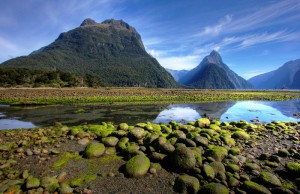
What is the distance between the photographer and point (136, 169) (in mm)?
10273

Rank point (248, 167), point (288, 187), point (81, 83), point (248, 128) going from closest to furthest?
point (288, 187) → point (248, 167) → point (248, 128) → point (81, 83)

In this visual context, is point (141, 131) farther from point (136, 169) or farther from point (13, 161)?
point (13, 161)

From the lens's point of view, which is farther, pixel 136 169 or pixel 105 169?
pixel 105 169

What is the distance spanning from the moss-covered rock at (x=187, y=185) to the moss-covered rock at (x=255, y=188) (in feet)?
7.08

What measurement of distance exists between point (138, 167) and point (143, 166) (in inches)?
10.7

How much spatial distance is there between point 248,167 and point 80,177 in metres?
8.91

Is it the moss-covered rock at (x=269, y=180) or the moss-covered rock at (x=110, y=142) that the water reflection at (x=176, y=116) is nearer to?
the moss-covered rock at (x=110, y=142)

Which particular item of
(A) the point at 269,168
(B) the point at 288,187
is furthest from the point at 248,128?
(B) the point at 288,187

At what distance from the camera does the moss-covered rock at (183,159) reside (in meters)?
10.6

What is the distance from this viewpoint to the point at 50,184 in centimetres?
909

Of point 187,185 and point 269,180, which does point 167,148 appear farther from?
point 269,180

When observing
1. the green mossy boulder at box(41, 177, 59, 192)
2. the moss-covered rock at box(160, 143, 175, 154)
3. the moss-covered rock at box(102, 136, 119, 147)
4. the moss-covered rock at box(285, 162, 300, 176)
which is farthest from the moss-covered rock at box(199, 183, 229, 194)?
the moss-covered rock at box(102, 136, 119, 147)

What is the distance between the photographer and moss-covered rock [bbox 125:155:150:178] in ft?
33.3

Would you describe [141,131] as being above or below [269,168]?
above
